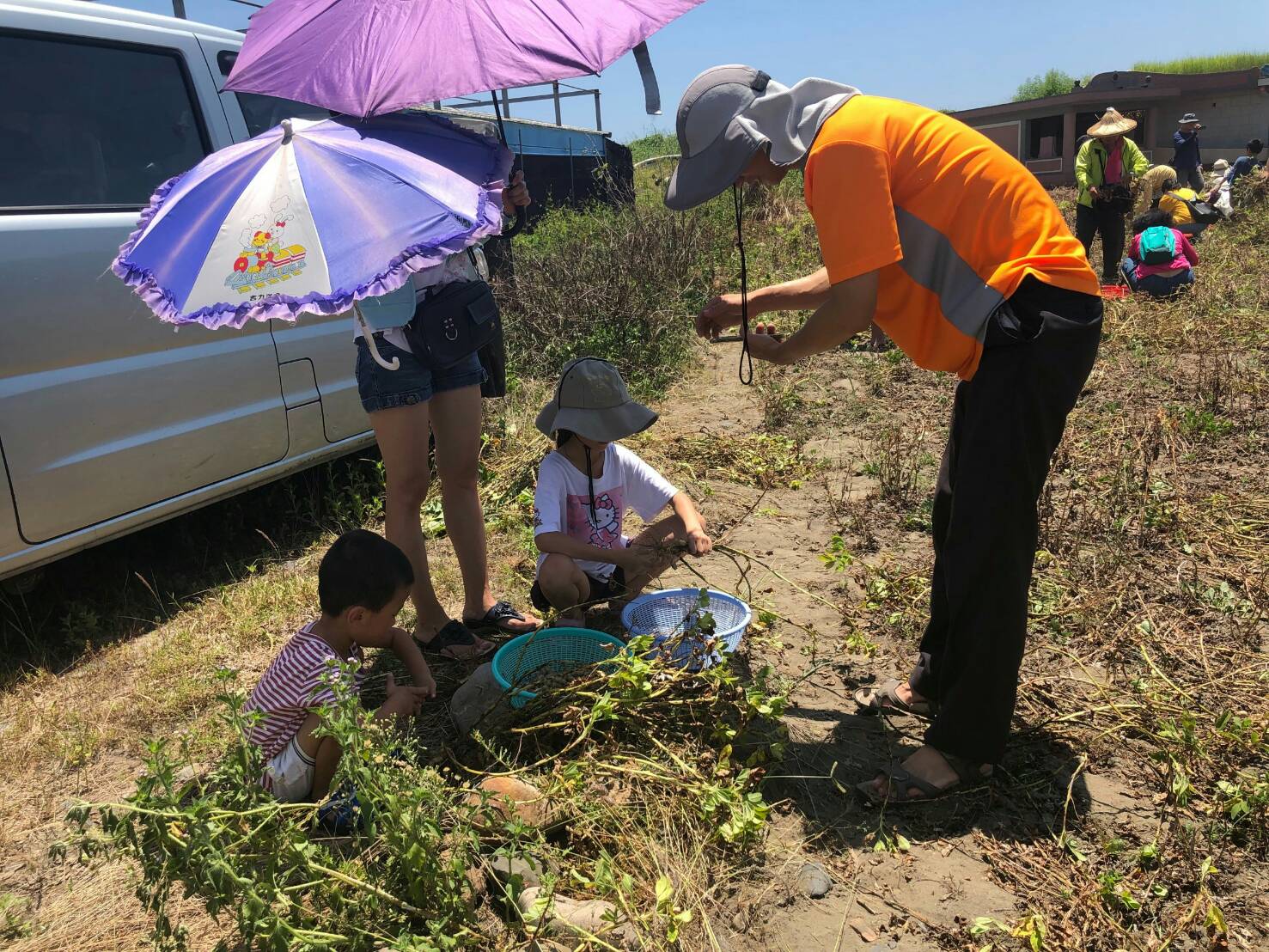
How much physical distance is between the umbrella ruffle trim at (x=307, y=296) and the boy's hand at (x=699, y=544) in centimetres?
123

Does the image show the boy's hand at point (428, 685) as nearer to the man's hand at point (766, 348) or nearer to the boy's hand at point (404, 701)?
the boy's hand at point (404, 701)

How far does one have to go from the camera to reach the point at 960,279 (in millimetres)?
2154

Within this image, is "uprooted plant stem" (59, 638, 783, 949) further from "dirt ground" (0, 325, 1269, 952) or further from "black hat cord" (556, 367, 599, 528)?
"black hat cord" (556, 367, 599, 528)

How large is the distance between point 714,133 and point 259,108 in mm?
Answer: 2616

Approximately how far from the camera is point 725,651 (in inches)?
105

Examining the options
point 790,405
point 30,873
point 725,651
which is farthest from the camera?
point 790,405

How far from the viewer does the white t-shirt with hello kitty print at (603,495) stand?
10.4ft

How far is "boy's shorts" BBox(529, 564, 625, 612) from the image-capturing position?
11.1 ft

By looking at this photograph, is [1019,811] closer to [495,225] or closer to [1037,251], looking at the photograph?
[1037,251]

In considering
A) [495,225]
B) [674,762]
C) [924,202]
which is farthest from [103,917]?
[924,202]

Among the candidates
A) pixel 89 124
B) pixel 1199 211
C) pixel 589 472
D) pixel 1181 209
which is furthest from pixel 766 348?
pixel 1199 211

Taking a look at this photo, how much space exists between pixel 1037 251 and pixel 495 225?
127cm

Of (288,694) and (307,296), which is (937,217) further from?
(288,694)

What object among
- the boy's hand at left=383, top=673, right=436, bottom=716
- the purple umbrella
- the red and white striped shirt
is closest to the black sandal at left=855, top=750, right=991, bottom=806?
the boy's hand at left=383, top=673, right=436, bottom=716
